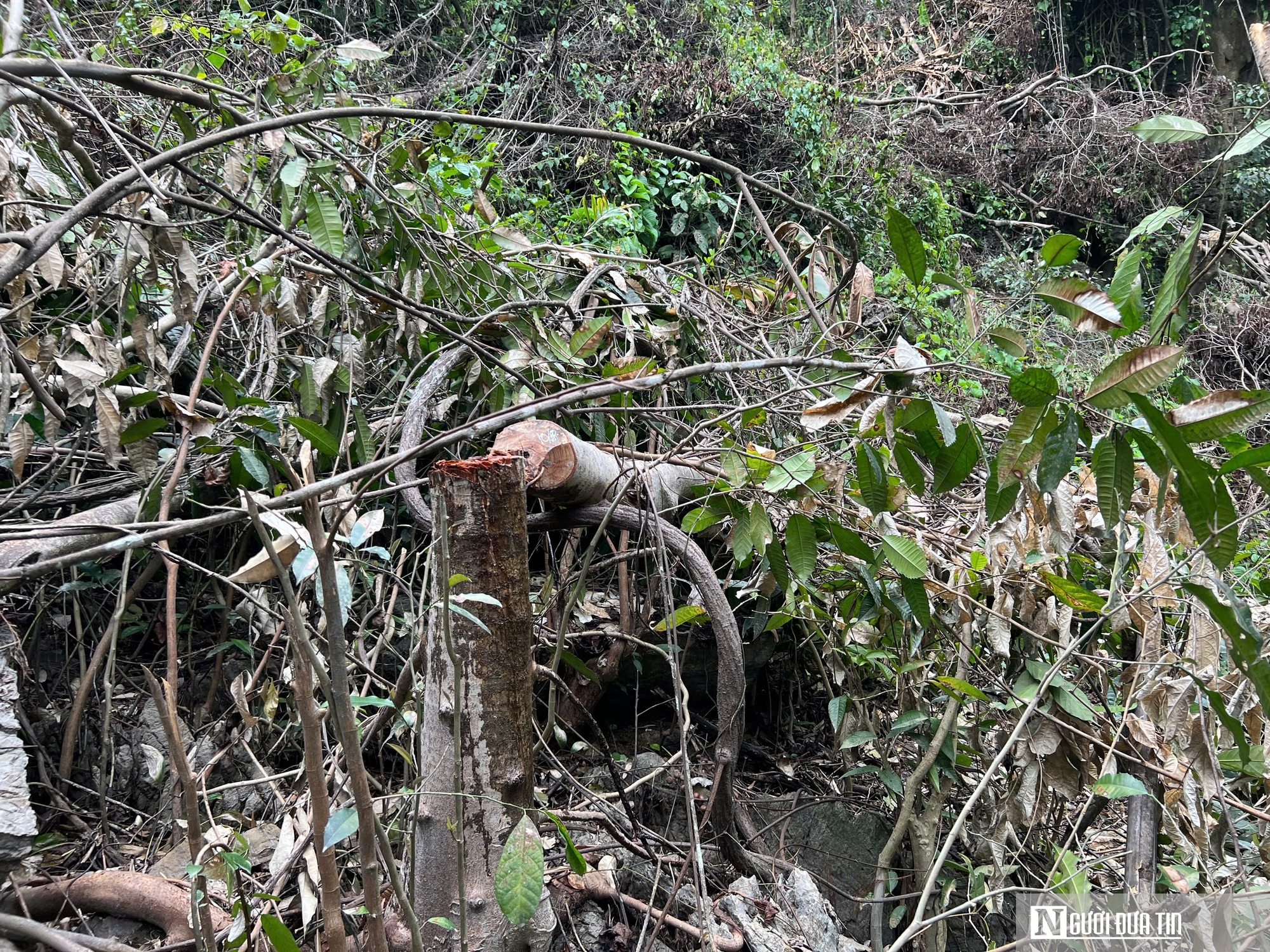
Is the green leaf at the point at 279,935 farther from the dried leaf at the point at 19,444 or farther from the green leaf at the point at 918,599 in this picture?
the green leaf at the point at 918,599

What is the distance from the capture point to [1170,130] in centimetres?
132

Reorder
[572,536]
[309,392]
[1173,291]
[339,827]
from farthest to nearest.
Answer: [572,536] < [309,392] < [1173,291] < [339,827]

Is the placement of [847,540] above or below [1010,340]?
below

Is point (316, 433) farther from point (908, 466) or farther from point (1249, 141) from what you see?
point (1249, 141)

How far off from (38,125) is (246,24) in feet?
8.92

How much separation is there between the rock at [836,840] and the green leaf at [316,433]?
1.73 m

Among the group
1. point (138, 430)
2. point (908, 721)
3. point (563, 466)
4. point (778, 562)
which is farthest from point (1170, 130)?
point (138, 430)

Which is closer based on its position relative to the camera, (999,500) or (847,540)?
(999,500)

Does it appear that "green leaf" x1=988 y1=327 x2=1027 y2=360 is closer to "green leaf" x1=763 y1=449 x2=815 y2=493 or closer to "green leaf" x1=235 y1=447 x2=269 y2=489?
"green leaf" x1=763 y1=449 x2=815 y2=493

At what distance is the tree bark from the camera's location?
1.40m

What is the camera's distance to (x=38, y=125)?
74.2 inches

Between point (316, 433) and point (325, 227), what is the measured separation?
17.6 inches

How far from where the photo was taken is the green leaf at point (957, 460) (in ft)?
4.99

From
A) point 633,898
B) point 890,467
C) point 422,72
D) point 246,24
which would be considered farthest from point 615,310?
point 422,72
